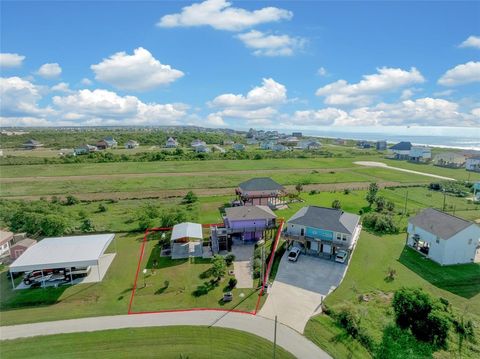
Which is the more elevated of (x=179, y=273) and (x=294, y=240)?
(x=294, y=240)

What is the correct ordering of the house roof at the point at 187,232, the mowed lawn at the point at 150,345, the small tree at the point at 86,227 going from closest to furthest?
the mowed lawn at the point at 150,345
the house roof at the point at 187,232
the small tree at the point at 86,227

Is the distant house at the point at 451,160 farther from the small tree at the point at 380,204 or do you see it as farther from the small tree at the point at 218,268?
the small tree at the point at 218,268

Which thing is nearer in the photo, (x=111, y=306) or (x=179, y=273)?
(x=111, y=306)

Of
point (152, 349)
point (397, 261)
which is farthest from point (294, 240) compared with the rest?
point (152, 349)

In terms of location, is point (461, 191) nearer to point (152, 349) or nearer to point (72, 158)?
point (152, 349)

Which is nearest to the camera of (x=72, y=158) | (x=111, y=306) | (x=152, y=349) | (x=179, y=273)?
(x=152, y=349)

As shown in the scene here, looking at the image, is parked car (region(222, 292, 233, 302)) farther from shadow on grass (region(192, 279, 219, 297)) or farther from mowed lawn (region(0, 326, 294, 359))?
mowed lawn (region(0, 326, 294, 359))

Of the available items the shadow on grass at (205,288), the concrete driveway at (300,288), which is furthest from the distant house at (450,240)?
the shadow on grass at (205,288)

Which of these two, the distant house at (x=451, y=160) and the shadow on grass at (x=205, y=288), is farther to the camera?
the distant house at (x=451, y=160)
